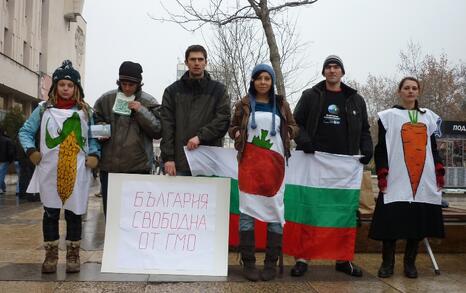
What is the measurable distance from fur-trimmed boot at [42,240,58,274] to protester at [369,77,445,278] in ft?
10.1

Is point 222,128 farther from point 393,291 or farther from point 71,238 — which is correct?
point 393,291

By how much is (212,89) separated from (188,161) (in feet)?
2.46

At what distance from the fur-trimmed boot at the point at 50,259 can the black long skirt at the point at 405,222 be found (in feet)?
10.1

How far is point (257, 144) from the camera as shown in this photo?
477 cm

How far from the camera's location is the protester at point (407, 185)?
16.7 ft

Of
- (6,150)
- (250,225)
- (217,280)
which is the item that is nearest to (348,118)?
(250,225)

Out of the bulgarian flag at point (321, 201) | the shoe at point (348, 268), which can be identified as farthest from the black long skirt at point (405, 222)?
the shoe at point (348, 268)

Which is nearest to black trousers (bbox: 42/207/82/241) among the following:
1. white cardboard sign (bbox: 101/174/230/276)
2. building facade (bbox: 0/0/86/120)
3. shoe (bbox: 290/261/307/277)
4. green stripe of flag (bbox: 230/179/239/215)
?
white cardboard sign (bbox: 101/174/230/276)

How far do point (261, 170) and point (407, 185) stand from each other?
1534 millimetres

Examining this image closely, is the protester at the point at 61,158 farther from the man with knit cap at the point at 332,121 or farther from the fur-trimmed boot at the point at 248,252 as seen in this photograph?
the man with knit cap at the point at 332,121

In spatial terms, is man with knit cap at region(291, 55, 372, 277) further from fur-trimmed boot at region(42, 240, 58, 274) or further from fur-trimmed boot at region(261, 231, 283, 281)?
fur-trimmed boot at region(42, 240, 58, 274)

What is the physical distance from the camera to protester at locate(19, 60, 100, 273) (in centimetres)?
474

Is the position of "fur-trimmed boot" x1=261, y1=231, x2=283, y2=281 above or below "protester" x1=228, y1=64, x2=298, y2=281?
below

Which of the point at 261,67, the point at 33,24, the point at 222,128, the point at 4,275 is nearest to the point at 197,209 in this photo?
the point at 222,128
